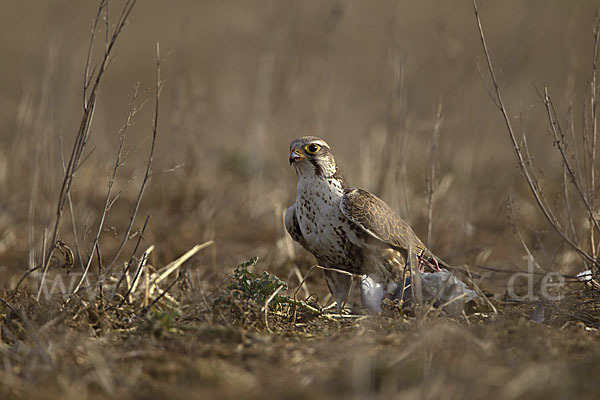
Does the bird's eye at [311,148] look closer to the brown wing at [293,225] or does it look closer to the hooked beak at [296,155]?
the hooked beak at [296,155]

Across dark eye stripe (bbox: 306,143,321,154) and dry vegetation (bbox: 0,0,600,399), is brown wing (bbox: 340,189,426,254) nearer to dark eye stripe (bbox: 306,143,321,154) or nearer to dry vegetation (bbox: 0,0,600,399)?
dark eye stripe (bbox: 306,143,321,154)

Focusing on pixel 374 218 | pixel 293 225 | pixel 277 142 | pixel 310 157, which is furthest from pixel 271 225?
pixel 374 218

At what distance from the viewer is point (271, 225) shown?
6887 mm

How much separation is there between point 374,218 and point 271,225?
267cm

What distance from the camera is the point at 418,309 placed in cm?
365

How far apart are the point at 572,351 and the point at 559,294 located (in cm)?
135

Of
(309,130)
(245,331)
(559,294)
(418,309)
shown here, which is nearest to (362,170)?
(309,130)

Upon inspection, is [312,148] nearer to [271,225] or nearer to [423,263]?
[423,263]

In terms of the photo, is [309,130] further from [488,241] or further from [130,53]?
[130,53]

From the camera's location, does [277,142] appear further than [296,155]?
Yes

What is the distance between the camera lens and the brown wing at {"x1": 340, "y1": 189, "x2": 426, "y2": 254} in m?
4.30

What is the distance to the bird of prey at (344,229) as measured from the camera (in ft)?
14.2

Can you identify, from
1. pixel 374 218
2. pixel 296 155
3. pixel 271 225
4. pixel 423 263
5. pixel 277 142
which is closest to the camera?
pixel 374 218

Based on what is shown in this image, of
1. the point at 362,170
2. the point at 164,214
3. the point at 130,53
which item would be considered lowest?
the point at 164,214
